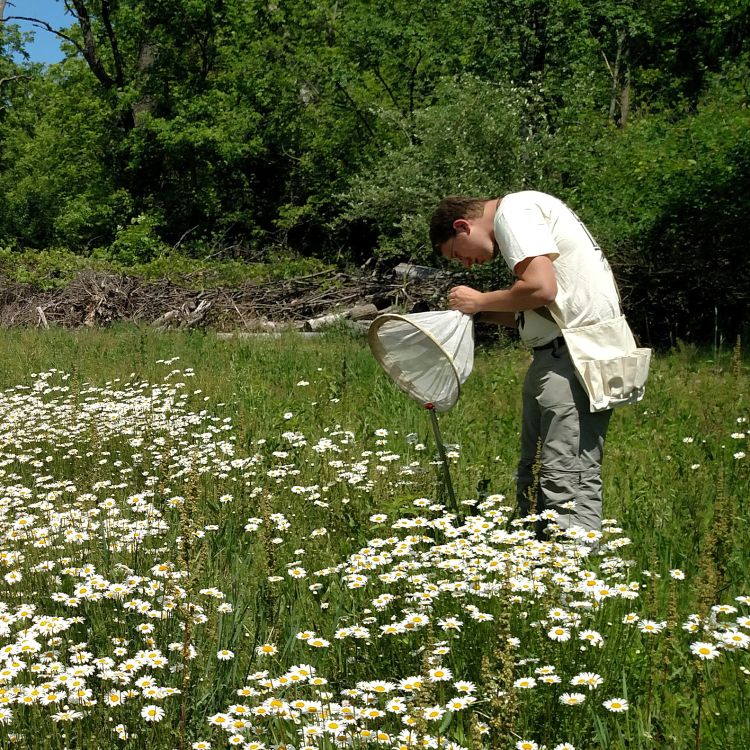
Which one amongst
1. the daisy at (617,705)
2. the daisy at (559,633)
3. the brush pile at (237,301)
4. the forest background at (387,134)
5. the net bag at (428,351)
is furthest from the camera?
the brush pile at (237,301)

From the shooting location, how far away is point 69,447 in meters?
7.03

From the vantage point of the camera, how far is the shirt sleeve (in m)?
3.95

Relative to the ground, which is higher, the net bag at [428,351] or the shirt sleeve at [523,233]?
the shirt sleeve at [523,233]

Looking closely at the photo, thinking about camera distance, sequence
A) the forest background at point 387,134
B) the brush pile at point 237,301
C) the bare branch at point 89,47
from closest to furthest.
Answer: the forest background at point 387,134 → the brush pile at point 237,301 → the bare branch at point 89,47

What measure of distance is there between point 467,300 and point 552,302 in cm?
40

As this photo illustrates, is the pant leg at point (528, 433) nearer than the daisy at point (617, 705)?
No

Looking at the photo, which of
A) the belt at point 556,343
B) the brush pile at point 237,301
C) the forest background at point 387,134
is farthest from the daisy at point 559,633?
the brush pile at point 237,301

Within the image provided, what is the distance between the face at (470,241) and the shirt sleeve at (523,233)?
154mm

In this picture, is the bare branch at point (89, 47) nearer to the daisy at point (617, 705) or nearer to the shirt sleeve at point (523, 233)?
the shirt sleeve at point (523, 233)

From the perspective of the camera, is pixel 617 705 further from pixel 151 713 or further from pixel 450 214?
pixel 450 214

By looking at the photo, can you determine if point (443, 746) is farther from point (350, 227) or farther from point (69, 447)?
point (350, 227)

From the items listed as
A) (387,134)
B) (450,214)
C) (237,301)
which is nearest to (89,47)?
(387,134)

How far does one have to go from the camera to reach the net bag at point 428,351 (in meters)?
4.20

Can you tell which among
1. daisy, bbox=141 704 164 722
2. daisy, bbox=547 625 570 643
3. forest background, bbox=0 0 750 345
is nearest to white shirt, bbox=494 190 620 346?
daisy, bbox=547 625 570 643
